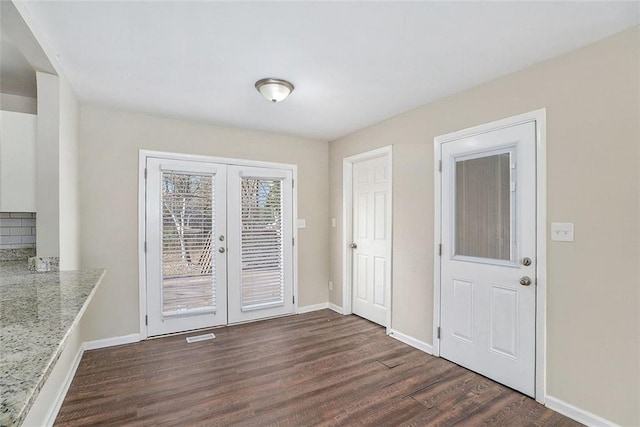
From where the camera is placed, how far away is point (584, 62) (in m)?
2.19

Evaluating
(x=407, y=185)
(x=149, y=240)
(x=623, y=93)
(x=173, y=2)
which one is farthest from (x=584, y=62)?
A: (x=149, y=240)

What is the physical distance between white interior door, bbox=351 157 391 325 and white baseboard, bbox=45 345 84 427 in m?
3.03

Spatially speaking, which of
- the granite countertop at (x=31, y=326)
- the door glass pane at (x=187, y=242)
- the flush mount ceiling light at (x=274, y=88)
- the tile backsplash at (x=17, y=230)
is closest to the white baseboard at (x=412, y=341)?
the door glass pane at (x=187, y=242)

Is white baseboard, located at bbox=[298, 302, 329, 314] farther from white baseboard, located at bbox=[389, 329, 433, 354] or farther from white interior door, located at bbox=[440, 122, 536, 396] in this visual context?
white interior door, located at bbox=[440, 122, 536, 396]

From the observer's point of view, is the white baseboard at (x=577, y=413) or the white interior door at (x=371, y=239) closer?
the white baseboard at (x=577, y=413)

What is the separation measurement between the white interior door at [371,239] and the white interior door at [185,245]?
67.9 inches

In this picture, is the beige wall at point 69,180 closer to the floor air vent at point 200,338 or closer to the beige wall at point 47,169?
the beige wall at point 47,169

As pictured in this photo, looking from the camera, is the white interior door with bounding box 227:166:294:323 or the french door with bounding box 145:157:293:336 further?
the white interior door with bounding box 227:166:294:323

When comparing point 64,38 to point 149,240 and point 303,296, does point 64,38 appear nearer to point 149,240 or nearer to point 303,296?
point 149,240

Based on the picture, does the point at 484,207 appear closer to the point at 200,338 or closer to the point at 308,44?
the point at 308,44

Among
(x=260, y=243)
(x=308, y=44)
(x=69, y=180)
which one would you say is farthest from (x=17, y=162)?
(x=260, y=243)

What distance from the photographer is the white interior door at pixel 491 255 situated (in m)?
2.48

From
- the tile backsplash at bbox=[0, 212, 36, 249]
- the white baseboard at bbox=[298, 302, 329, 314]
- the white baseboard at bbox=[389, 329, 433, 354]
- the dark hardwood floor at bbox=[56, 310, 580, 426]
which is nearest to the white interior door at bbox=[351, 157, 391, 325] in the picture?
the white baseboard at bbox=[389, 329, 433, 354]

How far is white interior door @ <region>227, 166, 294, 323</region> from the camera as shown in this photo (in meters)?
4.08
